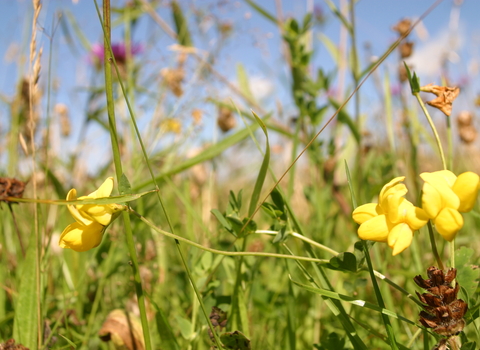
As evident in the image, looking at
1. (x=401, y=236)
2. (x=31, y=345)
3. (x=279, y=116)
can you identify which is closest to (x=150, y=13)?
(x=279, y=116)

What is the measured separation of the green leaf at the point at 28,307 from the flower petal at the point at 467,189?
58 centimetres

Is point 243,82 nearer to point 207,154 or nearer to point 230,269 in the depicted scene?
point 207,154

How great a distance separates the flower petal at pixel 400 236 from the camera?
379 mm

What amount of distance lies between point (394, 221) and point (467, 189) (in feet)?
0.24

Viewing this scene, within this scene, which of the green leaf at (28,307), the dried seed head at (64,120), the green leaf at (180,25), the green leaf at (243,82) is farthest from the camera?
the dried seed head at (64,120)

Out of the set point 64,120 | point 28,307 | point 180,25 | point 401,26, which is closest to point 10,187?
point 28,307

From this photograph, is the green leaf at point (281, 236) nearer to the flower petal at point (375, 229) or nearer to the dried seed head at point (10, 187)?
the flower petal at point (375, 229)

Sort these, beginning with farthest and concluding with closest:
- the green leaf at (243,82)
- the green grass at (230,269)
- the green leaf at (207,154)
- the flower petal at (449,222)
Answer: the green leaf at (243,82), the green leaf at (207,154), the green grass at (230,269), the flower petal at (449,222)

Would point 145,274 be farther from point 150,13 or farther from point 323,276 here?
point 150,13

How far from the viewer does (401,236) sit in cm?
39

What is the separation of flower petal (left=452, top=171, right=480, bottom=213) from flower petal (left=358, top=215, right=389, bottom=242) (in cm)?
7

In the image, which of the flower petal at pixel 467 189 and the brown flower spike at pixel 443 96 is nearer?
the flower petal at pixel 467 189

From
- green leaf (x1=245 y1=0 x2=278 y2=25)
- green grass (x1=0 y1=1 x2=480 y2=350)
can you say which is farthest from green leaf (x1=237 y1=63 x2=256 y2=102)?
green leaf (x1=245 y1=0 x2=278 y2=25)

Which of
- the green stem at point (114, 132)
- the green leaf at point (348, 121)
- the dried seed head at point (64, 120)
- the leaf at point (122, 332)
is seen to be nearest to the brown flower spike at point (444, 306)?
the green stem at point (114, 132)
